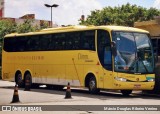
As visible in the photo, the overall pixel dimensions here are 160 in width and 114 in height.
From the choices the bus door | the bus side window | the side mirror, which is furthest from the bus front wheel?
the side mirror

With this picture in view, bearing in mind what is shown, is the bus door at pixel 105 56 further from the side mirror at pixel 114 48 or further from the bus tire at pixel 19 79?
the bus tire at pixel 19 79

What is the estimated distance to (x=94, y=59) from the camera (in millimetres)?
21656

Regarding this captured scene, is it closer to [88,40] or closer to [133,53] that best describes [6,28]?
[88,40]

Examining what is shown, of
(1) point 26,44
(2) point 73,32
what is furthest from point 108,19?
(2) point 73,32

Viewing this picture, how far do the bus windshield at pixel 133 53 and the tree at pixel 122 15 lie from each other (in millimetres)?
38147

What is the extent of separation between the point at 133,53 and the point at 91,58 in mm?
2344

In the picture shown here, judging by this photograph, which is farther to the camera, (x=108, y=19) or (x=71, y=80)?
(x=108, y=19)

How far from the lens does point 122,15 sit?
61406 mm

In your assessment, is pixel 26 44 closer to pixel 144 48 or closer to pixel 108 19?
pixel 144 48

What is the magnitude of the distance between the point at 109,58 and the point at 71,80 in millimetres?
3852

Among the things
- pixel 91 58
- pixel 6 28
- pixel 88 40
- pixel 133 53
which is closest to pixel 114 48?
pixel 133 53

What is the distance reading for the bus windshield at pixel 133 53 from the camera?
66.7ft

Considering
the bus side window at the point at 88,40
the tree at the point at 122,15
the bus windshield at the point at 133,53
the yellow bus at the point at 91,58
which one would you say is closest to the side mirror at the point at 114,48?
the yellow bus at the point at 91,58

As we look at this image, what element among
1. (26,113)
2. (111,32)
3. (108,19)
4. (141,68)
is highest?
(108,19)
